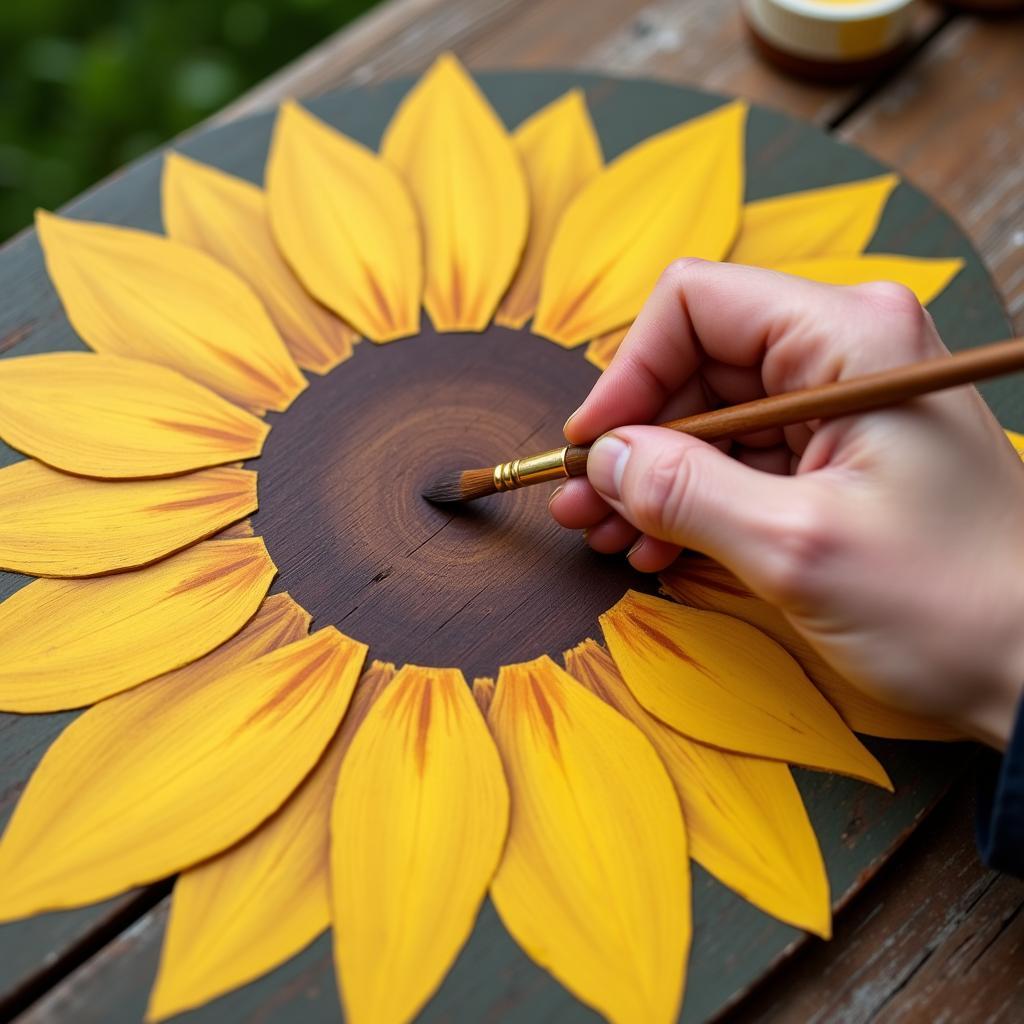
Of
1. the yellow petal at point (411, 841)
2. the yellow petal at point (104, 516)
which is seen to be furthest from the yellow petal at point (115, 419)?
the yellow petal at point (411, 841)

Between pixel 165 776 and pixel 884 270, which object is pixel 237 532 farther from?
pixel 884 270

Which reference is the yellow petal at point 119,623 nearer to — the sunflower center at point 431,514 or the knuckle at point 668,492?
the sunflower center at point 431,514

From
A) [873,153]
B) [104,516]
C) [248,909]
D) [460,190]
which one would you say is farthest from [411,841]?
[873,153]

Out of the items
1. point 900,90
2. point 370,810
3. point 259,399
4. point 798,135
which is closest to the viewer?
point 370,810

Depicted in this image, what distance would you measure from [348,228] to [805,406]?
464mm

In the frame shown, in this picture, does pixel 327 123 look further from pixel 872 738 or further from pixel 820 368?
pixel 872 738

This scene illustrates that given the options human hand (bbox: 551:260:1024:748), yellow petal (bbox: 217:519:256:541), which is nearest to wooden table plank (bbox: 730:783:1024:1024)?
human hand (bbox: 551:260:1024:748)

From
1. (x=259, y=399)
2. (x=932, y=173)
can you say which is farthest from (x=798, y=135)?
(x=259, y=399)

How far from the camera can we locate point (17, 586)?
0.78 m

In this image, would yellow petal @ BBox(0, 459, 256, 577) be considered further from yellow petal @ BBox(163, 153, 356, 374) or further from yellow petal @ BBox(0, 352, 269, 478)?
yellow petal @ BBox(163, 153, 356, 374)

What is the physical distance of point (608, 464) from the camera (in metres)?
0.73

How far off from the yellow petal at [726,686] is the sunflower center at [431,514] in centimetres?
3

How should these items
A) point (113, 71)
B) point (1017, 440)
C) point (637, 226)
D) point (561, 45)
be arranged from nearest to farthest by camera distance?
point (1017, 440)
point (637, 226)
point (561, 45)
point (113, 71)

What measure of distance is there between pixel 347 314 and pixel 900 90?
24.8 inches
